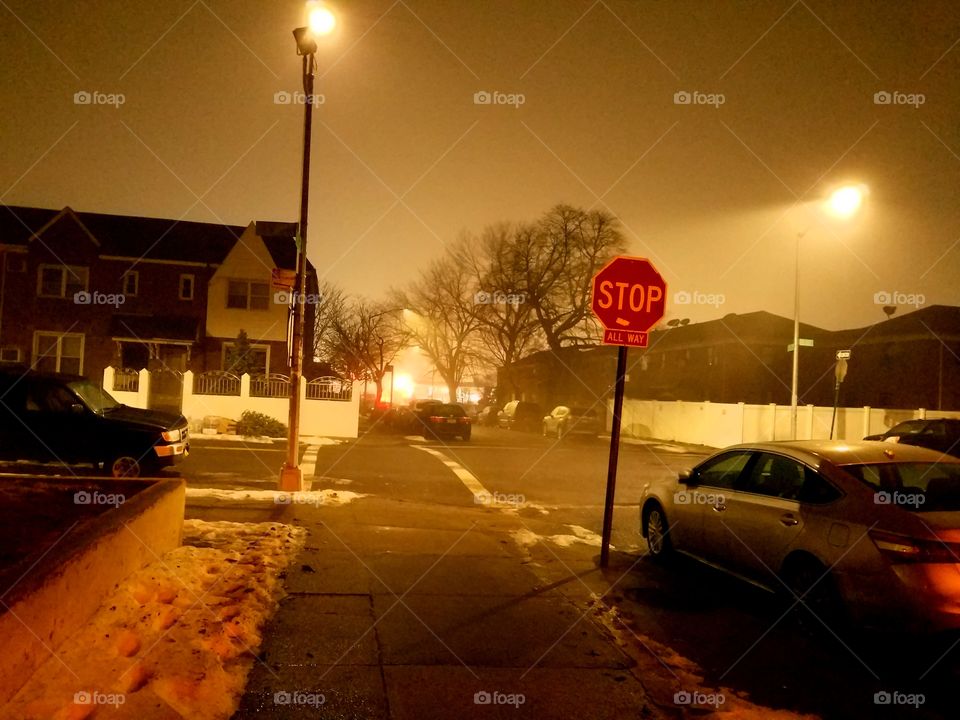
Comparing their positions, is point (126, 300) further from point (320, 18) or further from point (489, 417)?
point (320, 18)

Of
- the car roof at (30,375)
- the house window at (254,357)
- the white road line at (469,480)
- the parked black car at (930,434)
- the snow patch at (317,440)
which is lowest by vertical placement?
the snow patch at (317,440)

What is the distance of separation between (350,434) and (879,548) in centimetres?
2063

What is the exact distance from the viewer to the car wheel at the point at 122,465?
11.6m

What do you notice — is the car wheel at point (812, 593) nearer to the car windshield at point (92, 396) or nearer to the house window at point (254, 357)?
the car windshield at point (92, 396)

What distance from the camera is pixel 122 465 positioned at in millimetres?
11656

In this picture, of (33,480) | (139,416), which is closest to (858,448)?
(33,480)

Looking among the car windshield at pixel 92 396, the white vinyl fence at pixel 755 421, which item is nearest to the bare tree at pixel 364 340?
the white vinyl fence at pixel 755 421

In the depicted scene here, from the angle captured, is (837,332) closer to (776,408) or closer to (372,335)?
(776,408)

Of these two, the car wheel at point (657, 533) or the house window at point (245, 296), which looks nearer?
the car wheel at point (657, 533)

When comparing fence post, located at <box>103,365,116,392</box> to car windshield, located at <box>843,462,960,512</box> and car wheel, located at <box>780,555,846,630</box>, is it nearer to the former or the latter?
car wheel, located at <box>780,555,846,630</box>

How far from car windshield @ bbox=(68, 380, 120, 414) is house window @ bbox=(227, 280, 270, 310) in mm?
18578

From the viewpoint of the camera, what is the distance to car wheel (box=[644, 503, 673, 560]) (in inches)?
311

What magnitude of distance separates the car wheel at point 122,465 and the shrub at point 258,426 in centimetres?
1088

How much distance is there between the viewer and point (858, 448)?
243 inches
